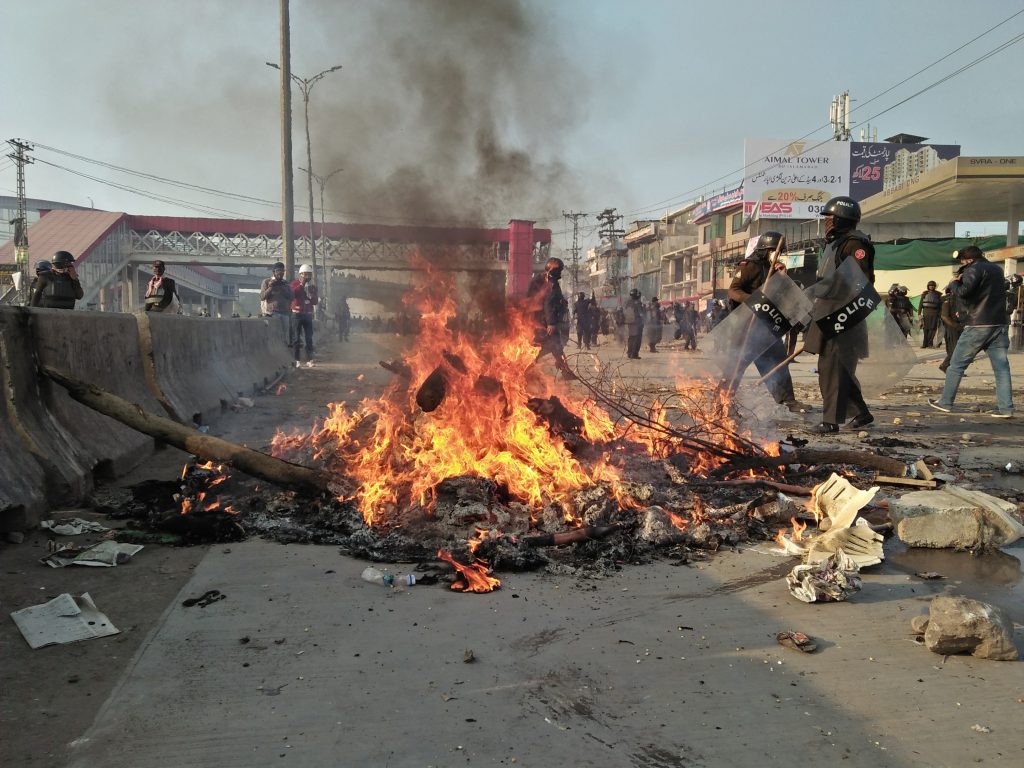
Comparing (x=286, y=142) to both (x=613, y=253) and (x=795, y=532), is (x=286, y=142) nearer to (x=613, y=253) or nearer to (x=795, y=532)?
(x=795, y=532)

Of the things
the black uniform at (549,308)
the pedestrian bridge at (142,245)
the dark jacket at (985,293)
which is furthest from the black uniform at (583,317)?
the pedestrian bridge at (142,245)

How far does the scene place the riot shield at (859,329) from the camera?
6.53 meters

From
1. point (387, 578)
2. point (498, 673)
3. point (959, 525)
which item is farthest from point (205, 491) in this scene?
point (959, 525)

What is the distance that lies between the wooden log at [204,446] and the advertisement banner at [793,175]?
4763 centimetres

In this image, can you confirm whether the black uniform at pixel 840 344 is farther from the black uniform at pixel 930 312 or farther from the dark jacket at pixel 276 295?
the black uniform at pixel 930 312

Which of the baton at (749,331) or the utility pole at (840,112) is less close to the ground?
the utility pole at (840,112)

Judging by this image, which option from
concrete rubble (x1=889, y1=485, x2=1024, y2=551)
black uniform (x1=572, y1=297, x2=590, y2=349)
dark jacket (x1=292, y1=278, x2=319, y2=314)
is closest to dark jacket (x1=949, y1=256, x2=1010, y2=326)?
concrete rubble (x1=889, y1=485, x2=1024, y2=551)

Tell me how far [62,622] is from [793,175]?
50590 millimetres

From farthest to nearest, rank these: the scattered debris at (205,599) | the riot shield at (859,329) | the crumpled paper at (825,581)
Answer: the riot shield at (859,329), the crumpled paper at (825,581), the scattered debris at (205,599)

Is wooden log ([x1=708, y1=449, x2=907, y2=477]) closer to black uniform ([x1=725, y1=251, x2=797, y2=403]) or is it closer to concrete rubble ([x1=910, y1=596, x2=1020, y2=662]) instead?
black uniform ([x1=725, y1=251, x2=797, y2=403])

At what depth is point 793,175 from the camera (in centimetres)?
4634

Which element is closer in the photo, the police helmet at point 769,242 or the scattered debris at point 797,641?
the scattered debris at point 797,641

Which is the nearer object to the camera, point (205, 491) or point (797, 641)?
point (797, 641)

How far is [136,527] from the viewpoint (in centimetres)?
418
